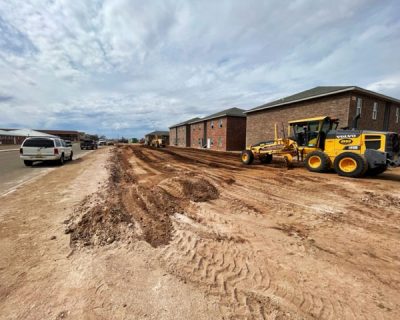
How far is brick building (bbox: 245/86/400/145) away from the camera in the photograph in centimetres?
1666

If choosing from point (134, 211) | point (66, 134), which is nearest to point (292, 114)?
point (134, 211)

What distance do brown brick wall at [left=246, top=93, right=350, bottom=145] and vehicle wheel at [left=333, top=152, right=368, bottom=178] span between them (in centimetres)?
983

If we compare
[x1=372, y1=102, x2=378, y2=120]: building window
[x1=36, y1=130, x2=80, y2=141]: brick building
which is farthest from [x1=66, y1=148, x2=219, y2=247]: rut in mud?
[x1=36, y1=130, x2=80, y2=141]: brick building

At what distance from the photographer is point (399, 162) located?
8.48 metres

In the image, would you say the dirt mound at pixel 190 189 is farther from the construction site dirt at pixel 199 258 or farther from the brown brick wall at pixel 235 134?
the brown brick wall at pixel 235 134

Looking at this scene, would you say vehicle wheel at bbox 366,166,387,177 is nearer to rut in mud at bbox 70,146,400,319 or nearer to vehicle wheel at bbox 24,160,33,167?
rut in mud at bbox 70,146,400,319

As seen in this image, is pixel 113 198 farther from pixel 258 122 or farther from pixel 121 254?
pixel 258 122

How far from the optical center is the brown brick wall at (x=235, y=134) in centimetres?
3130

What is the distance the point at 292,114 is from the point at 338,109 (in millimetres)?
4433

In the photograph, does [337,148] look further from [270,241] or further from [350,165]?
[270,241]

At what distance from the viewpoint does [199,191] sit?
626cm

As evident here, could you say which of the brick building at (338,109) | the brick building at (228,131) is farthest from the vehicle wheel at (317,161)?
the brick building at (228,131)

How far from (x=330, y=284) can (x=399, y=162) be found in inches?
362

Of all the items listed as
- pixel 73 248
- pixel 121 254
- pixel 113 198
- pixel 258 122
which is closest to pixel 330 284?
pixel 121 254
